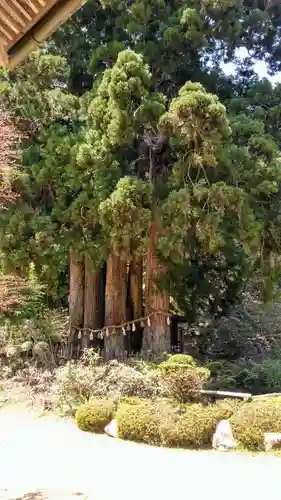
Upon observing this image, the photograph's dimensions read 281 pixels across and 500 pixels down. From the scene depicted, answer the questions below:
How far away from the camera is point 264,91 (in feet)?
36.5

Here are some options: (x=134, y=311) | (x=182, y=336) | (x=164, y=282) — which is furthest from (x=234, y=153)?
(x=182, y=336)

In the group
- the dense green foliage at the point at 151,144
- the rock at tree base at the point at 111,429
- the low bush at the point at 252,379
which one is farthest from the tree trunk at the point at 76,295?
the rock at tree base at the point at 111,429

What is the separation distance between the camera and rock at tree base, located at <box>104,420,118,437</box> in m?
7.90

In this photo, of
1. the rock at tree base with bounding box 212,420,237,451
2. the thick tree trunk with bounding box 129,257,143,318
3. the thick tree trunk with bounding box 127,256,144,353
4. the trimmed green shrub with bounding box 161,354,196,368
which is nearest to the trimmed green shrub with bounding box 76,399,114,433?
the trimmed green shrub with bounding box 161,354,196,368

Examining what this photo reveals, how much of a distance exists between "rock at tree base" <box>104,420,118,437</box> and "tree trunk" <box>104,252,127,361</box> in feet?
11.9

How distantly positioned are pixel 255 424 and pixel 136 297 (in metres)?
5.77

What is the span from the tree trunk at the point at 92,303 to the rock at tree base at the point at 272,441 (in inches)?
235

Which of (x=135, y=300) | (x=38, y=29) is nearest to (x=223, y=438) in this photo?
(x=135, y=300)

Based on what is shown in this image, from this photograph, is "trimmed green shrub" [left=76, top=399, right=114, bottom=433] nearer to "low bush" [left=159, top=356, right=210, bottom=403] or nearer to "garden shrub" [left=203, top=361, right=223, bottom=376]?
"low bush" [left=159, top=356, right=210, bottom=403]

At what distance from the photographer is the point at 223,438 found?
280 inches

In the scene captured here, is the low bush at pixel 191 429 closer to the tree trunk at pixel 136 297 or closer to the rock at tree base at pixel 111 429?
the rock at tree base at pixel 111 429

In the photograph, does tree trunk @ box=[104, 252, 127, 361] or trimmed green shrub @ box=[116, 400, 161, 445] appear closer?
trimmed green shrub @ box=[116, 400, 161, 445]

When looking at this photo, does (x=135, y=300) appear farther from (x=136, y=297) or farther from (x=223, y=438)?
(x=223, y=438)

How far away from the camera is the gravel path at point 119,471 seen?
537 cm
